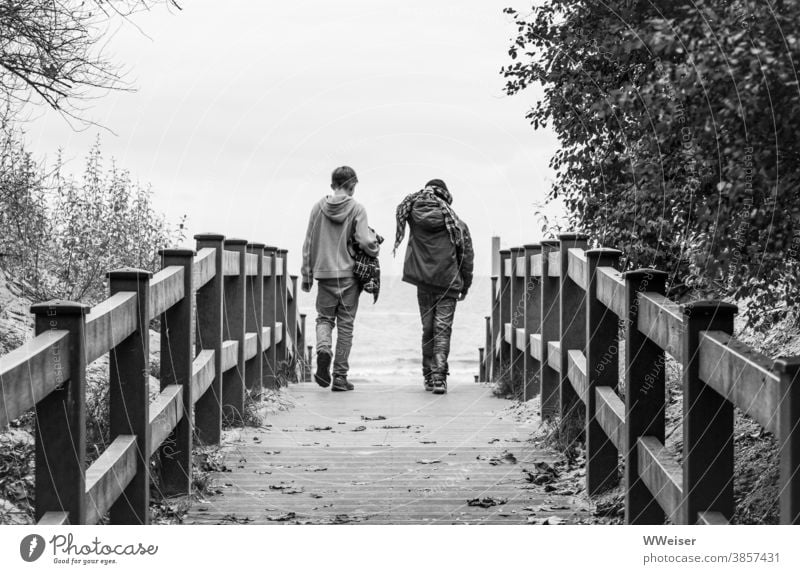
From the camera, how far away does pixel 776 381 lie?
2.80 metres

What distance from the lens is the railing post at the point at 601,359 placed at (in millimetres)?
5570

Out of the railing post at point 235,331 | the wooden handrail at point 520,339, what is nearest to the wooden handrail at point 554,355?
the wooden handrail at point 520,339

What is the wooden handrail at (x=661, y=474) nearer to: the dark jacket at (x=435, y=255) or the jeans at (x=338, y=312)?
the dark jacket at (x=435, y=255)

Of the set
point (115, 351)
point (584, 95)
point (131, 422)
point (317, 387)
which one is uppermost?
point (584, 95)

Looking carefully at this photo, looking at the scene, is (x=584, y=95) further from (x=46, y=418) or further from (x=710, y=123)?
(x=46, y=418)

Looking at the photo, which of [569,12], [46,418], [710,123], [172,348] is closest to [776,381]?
[710,123]

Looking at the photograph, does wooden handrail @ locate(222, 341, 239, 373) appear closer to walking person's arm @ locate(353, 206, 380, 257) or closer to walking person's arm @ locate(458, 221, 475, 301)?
walking person's arm @ locate(353, 206, 380, 257)

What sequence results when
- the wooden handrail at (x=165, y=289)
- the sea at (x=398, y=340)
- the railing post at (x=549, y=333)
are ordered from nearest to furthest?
the wooden handrail at (x=165, y=289), the railing post at (x=549, y=333), the sea at (x=398, y=340)

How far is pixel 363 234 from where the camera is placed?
1028 centimetres

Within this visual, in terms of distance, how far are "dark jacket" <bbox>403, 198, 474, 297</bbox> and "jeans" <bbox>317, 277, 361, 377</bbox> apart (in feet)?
2.07

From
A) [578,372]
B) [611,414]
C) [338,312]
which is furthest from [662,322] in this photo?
[338,312]

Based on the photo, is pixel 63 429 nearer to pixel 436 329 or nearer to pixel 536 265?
pixel 536 265

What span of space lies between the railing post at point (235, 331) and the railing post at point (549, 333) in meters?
2.23

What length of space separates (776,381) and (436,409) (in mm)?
6391
